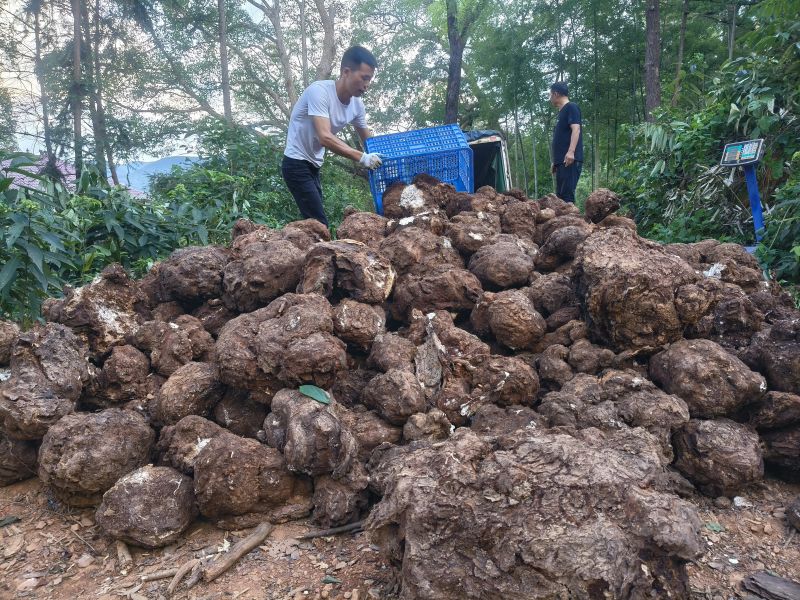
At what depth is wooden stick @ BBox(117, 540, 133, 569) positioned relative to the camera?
1940 mm

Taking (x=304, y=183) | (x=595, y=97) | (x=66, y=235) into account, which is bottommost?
(x=66, y=235)

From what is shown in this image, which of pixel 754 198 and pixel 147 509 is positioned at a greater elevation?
pixel 754 198

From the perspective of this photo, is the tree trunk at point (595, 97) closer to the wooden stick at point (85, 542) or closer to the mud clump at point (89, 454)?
the mud clump at point (89, 454)

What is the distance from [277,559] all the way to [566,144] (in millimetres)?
5364

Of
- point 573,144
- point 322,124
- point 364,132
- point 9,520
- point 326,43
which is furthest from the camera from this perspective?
point 326,43

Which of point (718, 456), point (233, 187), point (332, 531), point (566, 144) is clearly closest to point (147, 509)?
point (332, 531)

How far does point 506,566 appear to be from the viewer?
1.39 metres

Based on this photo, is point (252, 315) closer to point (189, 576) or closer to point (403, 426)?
point (403, 426)

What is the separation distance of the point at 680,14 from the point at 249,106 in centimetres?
1360

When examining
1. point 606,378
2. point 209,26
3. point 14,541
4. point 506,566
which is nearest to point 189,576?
point 14,541

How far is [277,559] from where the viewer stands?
1912 millimetres

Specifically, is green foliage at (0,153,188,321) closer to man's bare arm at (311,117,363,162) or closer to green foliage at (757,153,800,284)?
man's bare arm at (311,117,363,162)

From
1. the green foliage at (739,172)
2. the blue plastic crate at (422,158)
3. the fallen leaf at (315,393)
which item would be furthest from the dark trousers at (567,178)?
the fallen leaf at (315,393)

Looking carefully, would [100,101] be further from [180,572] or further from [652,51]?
[180,572]
